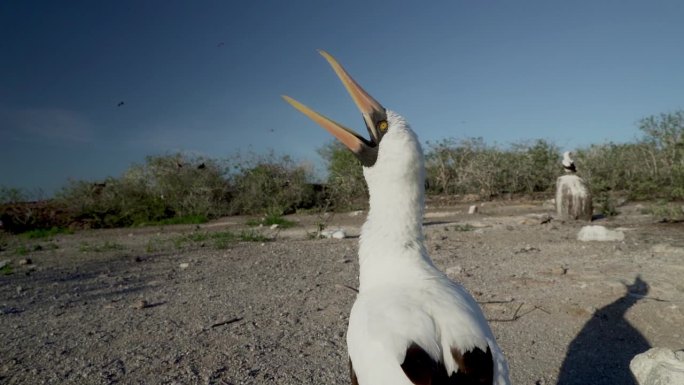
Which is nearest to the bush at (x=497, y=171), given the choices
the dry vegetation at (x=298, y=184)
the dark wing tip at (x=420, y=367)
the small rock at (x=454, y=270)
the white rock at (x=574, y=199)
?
the dry vegetation at (x=298, y=184)

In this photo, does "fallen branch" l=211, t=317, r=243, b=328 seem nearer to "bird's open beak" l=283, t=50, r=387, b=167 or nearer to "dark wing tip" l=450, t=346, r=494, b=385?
"bird's open beak" l=283, t=50, r=387, b=167

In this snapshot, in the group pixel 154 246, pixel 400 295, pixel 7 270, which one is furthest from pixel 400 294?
pixel 154 246

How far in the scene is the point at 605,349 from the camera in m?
3.15

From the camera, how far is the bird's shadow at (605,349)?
2.85 m

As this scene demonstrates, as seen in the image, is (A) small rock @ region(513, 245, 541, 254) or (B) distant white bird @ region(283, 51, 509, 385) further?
(A) small rock @ region(513, 245, 541, 254)

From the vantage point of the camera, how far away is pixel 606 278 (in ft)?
14.3

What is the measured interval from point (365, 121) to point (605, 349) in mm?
2402

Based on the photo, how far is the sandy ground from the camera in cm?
299

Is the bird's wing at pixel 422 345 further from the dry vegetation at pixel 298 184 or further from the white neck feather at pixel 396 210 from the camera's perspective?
the dry vegetation at pixel 298 184

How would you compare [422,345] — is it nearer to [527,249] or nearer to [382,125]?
[382,125]

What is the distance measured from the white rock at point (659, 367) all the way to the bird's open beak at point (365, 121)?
1774 mm

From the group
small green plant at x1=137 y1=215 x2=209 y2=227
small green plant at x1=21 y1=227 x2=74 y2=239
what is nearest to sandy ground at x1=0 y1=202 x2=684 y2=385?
small green plant at x1=21 y1=227 x2=74 y2=239

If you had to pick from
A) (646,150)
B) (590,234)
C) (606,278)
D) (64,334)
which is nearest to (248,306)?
(64,334)

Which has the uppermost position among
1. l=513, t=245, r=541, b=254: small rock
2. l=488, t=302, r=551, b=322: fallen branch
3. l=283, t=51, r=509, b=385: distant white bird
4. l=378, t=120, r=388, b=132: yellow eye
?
l=378, t=120, r=388, b=132: yellow eye
